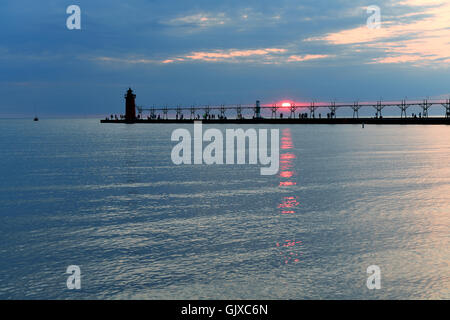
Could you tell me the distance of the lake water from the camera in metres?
9.16

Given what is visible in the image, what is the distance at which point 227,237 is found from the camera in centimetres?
1280

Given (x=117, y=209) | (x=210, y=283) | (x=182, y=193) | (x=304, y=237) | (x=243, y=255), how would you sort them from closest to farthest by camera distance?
(x=210, y=283) < (x=243, y=255) < (x=304, y=237) < (x=117, y=209) < (x=182, y=193)

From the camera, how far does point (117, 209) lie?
17.0 m

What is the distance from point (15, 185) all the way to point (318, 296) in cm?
2037

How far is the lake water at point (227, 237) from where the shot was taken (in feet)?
30.1

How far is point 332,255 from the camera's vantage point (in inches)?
437

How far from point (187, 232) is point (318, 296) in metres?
5.61
